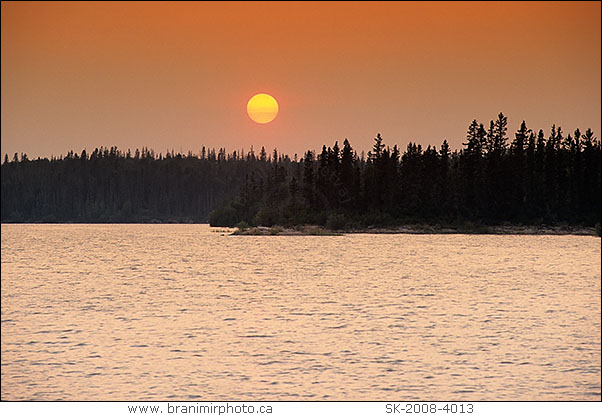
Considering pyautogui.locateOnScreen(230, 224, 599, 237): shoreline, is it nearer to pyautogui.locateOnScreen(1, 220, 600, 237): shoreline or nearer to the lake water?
pyautogui.locateOnScreen(1, 220, 600, 237): shoreline

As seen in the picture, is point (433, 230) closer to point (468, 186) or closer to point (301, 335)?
point (468, 186)

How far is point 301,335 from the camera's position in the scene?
27984 millimetres

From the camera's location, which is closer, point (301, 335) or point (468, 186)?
point (301, 335)

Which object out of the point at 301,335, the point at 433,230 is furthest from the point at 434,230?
the point at 301,335

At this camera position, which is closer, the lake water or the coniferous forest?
the lake water

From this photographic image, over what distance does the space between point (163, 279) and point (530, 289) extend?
23374 millimetres

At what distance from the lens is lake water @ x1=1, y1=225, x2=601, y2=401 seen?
64.7 feet

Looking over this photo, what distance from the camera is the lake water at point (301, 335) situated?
776 inches

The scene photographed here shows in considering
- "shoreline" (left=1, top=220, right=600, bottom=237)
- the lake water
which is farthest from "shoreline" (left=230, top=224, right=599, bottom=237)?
the lake water

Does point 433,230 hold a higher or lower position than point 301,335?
higher

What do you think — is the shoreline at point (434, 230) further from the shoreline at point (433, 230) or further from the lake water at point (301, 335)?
the lake water at point (301, 335)

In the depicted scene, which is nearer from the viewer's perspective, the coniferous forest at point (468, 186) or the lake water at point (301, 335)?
the lake water at point (301, 335)

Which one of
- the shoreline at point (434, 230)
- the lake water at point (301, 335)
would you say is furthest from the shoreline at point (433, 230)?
the lake water at point (301, 335)

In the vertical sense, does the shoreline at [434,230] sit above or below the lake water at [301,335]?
above
